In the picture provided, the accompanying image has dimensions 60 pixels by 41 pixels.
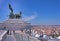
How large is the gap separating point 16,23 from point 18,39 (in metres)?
1.03

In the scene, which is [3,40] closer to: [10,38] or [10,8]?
[10,38]

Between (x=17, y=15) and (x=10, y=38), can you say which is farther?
(x=17, y=15)

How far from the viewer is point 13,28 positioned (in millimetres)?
13453

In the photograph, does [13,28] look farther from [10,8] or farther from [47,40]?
[47,40]

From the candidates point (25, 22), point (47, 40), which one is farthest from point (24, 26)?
point (47, 40)

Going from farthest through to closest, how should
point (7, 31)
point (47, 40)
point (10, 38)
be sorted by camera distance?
1. point (47, 40)
2. point (7, 31)
3. point (10, 38)

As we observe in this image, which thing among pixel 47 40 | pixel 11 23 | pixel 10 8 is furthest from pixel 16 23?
pixel 47 40

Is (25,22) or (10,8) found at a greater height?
(10,8)

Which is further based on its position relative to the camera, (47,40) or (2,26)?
(47,40)

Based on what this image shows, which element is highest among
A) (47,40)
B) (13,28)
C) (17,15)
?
(17,15)

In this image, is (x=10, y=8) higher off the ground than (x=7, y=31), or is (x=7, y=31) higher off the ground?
(x=10, y=8)

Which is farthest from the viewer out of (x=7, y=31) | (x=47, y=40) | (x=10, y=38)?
(x=47, y=40)

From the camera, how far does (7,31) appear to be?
13.7 meters

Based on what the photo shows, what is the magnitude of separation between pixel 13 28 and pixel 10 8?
54.6 inches
